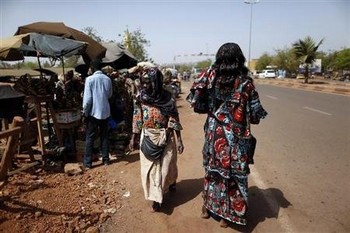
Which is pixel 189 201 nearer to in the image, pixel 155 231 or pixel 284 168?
pixel 155 231

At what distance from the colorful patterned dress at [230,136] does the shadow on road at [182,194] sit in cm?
82

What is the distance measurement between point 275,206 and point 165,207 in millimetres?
1402

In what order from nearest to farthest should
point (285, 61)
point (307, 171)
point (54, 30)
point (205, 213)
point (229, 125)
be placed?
point (229, 125) → point (205, 213) → point (307, 171) → point (54, 30) → point (285, 61)

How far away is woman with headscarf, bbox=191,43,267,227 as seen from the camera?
3477mm

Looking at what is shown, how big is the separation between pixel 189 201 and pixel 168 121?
3.80 ft

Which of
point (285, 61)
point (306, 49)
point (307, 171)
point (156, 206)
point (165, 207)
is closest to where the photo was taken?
point (156, 206)

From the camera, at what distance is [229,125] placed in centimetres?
354

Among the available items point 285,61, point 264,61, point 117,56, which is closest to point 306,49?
point 117,56

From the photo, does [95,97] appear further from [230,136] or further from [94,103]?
[230,136]

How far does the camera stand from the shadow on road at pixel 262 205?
151 inches

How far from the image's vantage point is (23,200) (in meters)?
4.39

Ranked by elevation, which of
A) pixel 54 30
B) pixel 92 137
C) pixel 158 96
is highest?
pixel 54 30

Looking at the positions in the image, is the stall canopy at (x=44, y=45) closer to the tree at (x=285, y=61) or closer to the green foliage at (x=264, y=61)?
the tree at (x=285, y=61)

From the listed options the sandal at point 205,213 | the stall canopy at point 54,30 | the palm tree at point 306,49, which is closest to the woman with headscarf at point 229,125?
the sandal at point 205,213
